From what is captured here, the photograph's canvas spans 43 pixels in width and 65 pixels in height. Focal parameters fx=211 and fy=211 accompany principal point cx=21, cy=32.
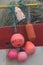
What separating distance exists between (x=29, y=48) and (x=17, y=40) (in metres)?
0.14

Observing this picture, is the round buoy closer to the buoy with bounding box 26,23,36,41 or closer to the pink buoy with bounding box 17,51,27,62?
the pink buoy with bounding box 17,51,27,62

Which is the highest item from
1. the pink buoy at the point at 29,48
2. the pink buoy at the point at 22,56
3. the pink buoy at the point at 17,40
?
the pink buoy at the point at 17,40

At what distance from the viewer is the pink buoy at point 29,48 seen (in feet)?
6.34

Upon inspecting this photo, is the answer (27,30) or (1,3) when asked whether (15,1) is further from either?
(27,30)

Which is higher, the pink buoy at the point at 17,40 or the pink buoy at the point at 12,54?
the pink buoy at the point at 17,40

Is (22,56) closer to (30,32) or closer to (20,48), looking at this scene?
(20,48)

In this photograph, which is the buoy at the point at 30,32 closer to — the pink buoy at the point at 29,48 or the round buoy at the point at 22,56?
the pink buoy at the point at 29,48

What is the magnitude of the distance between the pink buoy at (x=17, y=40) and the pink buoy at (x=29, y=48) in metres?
0.07

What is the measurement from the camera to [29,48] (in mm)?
1932

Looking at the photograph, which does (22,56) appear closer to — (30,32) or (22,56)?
(22,56)

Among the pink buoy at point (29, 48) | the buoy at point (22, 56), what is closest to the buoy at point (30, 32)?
the pink buoy at point (29, 48)

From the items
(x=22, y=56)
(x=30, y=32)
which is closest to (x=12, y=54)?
(x=22, y=56)

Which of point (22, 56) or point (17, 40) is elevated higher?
point (17, 40)

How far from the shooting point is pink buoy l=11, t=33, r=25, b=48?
1.88 meters
